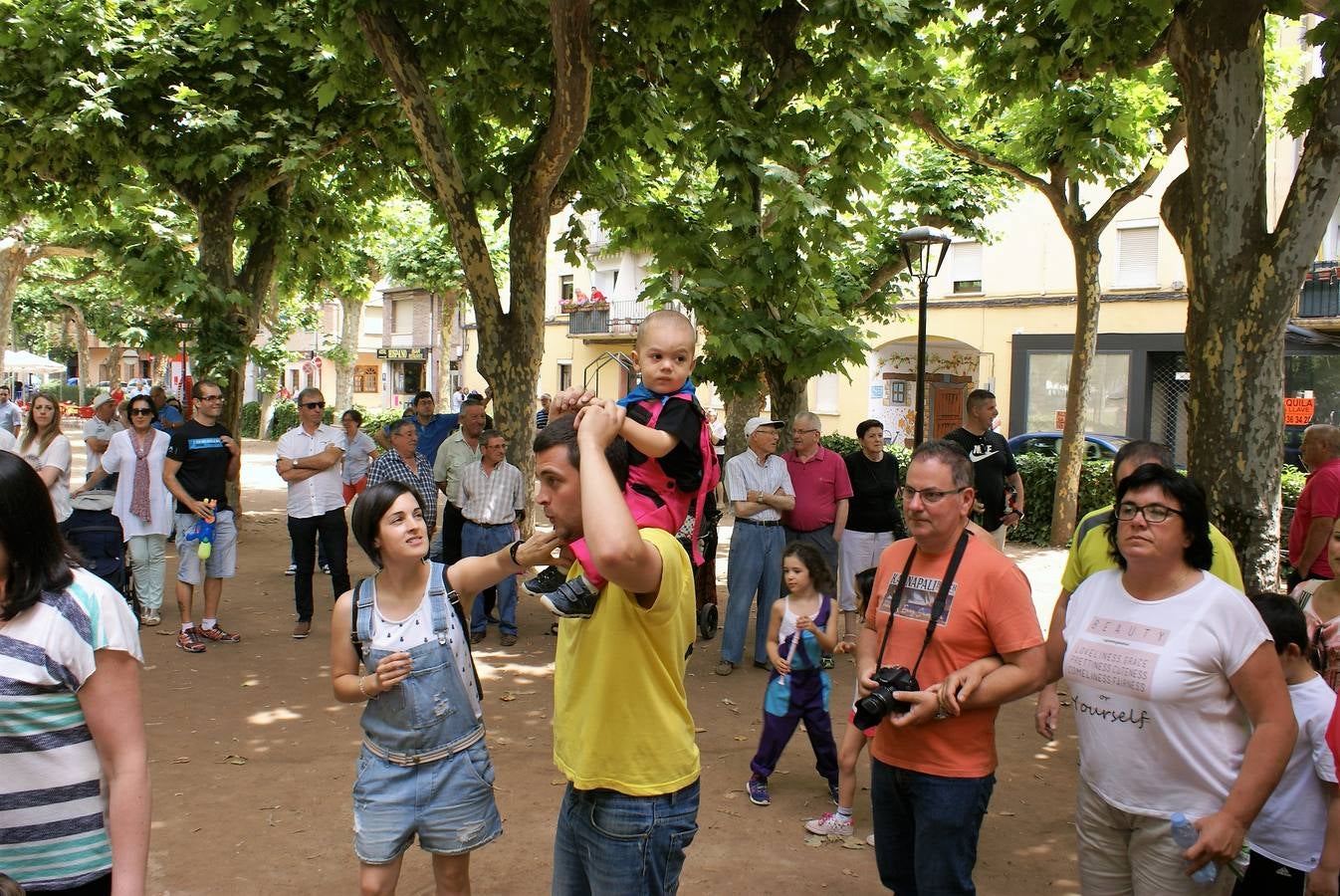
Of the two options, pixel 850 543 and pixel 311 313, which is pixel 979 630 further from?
pixel 311 313

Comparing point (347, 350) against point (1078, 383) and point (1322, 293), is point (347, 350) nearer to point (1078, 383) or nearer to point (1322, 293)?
point (1078, 383)

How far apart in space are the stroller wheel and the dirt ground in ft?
0.62

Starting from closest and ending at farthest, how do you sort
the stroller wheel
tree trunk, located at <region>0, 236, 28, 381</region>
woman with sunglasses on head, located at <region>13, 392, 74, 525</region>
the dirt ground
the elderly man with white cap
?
the dirt ground < woman with sunglasses on head, located at <region>13, 392, 74, 525</region> < the elderly man with white cap < the stroller wheel < tree trunk, located at <region>0, 236, 28, 381</region>

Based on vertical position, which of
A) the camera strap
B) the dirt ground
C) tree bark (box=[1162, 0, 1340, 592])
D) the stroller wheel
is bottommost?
the dirt ground

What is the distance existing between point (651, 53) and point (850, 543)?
4.95m

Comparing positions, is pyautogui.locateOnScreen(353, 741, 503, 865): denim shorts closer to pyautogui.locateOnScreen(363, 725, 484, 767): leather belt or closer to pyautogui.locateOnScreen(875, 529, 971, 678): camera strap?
pyautogui.locateOnScreen(363, 725, 484, 767): leather belt

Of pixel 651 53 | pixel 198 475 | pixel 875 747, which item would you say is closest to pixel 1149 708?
pixel 875 747

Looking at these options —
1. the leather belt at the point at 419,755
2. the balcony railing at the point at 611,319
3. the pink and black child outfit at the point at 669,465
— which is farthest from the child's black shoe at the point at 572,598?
the balcony railing at the point at 611,319

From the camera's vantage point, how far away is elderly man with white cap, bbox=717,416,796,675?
316 inches

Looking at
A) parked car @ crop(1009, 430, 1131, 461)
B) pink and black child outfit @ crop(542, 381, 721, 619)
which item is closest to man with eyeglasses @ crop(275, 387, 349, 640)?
pink and black child outfit @ crop(542, 381, 721, 619)

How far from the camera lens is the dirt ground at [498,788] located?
15.3 ft

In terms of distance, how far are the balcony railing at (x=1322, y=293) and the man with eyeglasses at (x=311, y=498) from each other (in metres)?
21.3

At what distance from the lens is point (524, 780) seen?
5.83 metres

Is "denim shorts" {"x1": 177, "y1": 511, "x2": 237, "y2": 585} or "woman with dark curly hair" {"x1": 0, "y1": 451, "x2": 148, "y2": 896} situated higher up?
"woman with dark curly hair" {"x1": 0, "y1": 451, "x2": 148, "y2": 896}
